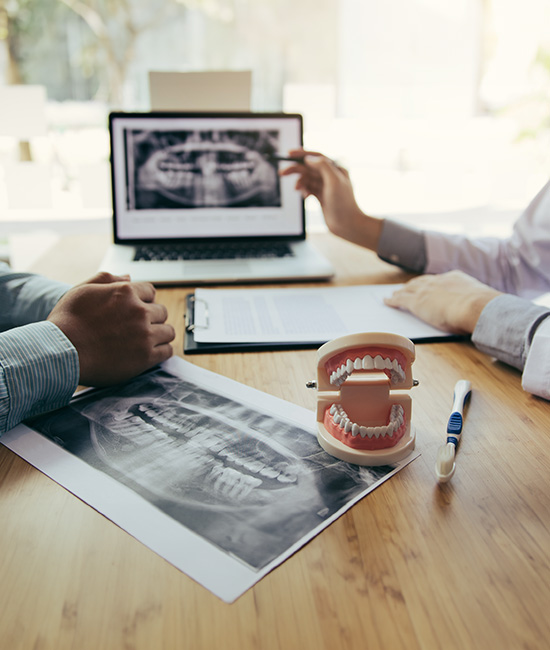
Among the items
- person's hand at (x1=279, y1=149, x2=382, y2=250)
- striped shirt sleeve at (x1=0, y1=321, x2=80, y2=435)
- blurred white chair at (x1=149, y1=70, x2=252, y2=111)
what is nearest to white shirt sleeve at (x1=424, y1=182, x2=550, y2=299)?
person's hand at (x1=279, y1=149, x2=382, y2=250)

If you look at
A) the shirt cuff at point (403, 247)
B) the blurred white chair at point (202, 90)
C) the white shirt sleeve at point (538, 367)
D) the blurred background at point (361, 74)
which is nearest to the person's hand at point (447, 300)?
the white shirt sleeve at point (538, 367)

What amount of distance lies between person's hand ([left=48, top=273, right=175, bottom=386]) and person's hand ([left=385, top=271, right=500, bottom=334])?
1.32 ft

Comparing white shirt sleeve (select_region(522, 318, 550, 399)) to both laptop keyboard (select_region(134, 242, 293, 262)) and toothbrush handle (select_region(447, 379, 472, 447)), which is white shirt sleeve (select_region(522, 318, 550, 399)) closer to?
toothbrush handle (select_region(447, 379, 472, 447))

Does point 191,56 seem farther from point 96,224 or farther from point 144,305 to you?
point 144,305

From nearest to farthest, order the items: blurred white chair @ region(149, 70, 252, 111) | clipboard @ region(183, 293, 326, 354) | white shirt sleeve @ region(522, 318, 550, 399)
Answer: white shirt sleeve @ region(522, 318, 550, 399)
clipboard @ region(183, 293, 326, 354)
blurred white chair @ region(149, 70, 252, 111)

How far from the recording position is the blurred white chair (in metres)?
1.49

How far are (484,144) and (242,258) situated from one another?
16.3 ft

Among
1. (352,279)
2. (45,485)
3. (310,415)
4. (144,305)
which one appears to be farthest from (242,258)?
(45,485)

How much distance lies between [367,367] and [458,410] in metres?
0.17

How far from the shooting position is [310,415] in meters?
0.64

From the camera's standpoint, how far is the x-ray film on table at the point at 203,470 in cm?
45

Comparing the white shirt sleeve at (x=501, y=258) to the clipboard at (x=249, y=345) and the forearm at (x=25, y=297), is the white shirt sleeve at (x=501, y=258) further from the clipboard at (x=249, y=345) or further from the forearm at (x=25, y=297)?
the forearm at (x=25, y=297)

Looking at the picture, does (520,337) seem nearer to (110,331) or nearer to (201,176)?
(110,331)

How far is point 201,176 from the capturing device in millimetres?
1330
